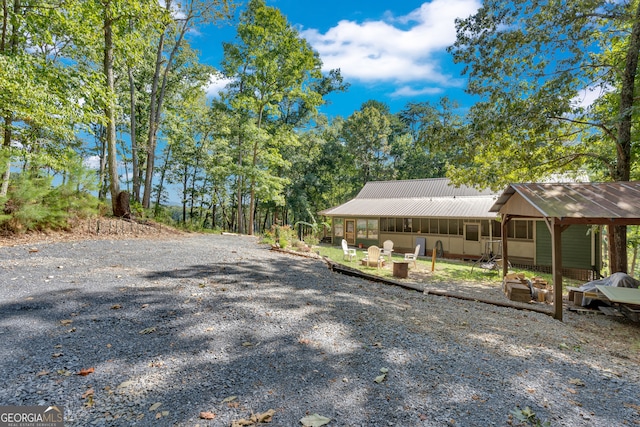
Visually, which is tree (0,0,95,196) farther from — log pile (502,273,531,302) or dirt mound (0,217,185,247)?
log pile (502,273,531,302)

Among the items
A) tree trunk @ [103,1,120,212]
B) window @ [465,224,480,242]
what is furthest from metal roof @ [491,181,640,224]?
tree trunk @ [103,1,120,212]

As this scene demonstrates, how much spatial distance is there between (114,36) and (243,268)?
9.52m

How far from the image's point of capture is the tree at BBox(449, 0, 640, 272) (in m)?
7.75

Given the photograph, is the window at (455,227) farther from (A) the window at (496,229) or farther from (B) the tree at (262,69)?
(B) the tree at (262,69)

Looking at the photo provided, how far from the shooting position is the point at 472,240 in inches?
603

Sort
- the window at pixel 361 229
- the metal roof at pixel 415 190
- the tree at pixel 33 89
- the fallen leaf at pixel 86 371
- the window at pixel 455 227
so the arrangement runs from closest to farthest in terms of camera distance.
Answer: the fallen leaf at pixel 86 371 → the tree at pixel 33 89 → the window at pixel 455 227 → the metal roof at pixel 415 190 → the window at pixel 361 229

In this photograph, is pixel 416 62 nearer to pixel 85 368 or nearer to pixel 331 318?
pixel 331 318

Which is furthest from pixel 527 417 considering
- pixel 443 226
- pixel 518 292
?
pixel 443 226

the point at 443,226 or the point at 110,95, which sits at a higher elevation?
the point at 110,95

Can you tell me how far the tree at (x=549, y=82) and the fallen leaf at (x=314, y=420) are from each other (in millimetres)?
8983

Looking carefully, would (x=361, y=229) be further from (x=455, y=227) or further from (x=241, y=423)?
(x=241, y=423)

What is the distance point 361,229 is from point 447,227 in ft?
18.0

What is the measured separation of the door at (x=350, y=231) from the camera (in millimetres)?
19688

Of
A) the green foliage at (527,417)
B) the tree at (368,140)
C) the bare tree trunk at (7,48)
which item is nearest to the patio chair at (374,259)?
the green foliage at (527,417)
